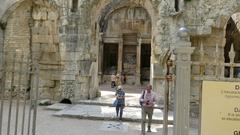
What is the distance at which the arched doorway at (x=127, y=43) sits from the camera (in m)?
25.5

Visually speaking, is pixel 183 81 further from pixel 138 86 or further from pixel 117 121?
pixel 138 86

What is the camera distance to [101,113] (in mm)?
12492

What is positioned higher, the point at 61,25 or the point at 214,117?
the point at 61,25

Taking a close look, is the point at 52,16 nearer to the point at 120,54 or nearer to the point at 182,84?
the point at 182,84

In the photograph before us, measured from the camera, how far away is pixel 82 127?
10.7 m

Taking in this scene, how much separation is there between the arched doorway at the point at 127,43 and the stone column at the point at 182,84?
20.3 meters

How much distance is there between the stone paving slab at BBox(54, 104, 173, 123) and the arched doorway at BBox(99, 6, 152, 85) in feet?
40.6

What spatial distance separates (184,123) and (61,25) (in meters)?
10.1

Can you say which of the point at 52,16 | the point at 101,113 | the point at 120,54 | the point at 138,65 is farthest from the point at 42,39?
the point at 138,65

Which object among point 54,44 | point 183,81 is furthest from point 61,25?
point 183,81

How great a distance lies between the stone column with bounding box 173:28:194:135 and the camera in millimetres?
5113

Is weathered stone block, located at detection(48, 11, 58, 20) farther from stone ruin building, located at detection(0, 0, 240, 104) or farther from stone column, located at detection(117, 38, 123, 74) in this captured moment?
stone column, located at detection(117, 38, 123, 74)

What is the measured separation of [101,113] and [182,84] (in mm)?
7552

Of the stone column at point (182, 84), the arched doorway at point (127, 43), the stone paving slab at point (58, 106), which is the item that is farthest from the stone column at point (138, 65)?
the stone column at point (182, 84)
